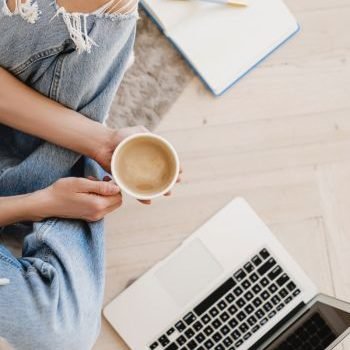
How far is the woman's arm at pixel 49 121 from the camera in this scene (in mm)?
823

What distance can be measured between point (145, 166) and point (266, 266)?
295mm

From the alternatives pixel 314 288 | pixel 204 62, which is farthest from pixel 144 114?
pixel 314 288

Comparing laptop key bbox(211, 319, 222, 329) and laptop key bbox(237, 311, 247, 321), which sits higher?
laptop key bbox(211, 319, 222, 329)

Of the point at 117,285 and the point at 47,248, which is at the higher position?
the point at 47,248

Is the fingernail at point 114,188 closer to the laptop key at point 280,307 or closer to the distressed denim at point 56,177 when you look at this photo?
the distressed denim at point 56,177

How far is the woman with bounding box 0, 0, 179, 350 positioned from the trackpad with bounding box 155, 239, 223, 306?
0.45 feet

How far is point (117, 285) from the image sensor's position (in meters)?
0.94

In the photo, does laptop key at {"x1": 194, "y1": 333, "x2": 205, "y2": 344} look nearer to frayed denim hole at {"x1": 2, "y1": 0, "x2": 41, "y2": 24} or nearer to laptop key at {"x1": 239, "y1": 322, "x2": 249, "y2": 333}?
laptop key at {"x1": 239, "y1": 322, "x2": 249, "y2": 333}

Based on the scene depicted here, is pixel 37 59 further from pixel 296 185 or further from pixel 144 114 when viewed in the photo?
pixel 296 185

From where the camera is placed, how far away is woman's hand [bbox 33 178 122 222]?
0.78 meters

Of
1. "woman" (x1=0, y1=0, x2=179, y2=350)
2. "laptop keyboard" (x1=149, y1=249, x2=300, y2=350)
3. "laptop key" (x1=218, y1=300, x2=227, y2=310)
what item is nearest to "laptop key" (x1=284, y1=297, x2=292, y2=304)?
"laptop keyboard" (x1=149, y1=249, x2=300, y2=350)

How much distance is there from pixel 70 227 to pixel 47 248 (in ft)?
0.15

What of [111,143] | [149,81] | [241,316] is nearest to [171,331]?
[241,316]

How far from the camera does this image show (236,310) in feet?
3.03
